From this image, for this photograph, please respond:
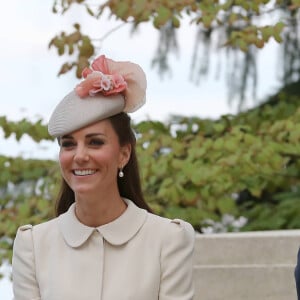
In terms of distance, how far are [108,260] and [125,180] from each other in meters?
0.22

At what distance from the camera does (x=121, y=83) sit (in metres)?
3.14

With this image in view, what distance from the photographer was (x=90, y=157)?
9.96ft

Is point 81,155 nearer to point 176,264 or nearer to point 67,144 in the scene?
point 67,144

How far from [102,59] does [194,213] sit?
103 inches

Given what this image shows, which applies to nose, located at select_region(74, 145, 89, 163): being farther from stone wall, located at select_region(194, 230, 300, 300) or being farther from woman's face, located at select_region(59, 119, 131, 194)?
stone wall, located at select_region(194, 230, 300, 300)

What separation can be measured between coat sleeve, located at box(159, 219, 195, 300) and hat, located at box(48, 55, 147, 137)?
349 mm

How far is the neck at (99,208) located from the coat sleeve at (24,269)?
16 centimetres

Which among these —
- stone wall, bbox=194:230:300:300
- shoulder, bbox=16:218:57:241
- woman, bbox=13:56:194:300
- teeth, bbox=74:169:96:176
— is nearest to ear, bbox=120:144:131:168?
woman, bbox=13:56:194:300

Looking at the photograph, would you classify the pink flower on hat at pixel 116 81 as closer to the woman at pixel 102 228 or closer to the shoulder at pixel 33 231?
the woman at pixel 102 228

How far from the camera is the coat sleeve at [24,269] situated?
124 inches

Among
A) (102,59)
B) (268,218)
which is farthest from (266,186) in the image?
(102,59)

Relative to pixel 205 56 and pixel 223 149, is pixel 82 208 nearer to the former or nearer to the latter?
pixel 223 149

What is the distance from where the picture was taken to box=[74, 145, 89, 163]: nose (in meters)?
3.02

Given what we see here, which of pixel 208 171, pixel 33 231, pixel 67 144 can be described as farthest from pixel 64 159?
pixel 208 171
